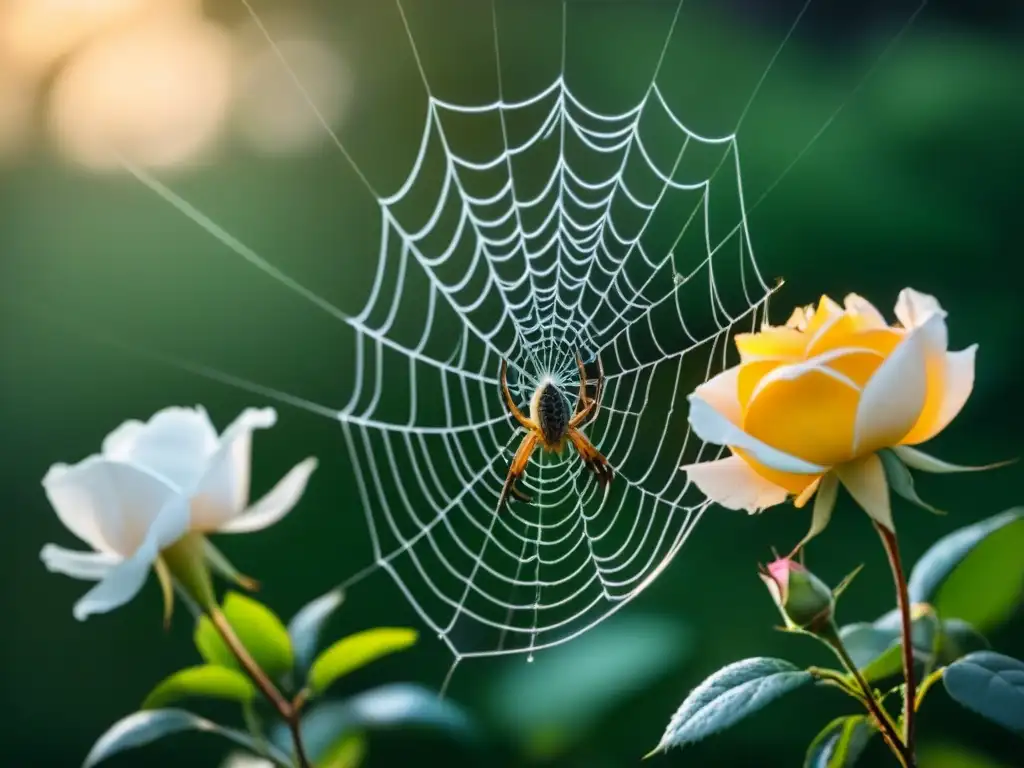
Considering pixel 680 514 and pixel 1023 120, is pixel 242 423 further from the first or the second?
pixel 1023 120

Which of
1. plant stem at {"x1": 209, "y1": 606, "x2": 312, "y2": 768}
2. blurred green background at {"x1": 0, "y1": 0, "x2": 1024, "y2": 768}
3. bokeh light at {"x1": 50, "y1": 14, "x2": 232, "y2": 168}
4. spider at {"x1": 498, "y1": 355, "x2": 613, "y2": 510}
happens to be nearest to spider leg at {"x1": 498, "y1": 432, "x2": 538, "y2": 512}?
spider at {"x1": 498, "y1": 355, "x2": 613, "y2": 510}

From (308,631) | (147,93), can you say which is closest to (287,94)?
(147,93)

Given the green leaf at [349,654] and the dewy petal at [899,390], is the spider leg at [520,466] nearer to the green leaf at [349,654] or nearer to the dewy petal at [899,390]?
the green leaf at [349,654]

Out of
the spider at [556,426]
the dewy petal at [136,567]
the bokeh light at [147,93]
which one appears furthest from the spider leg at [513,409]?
the bokeh light at [147,93]

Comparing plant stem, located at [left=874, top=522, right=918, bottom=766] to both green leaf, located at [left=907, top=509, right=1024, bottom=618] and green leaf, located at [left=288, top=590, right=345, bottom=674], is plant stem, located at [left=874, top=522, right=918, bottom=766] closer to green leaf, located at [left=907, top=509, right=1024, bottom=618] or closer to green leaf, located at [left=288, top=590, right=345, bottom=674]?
green leaf, located at [left=907, top=509, right=1024, bottom=618]

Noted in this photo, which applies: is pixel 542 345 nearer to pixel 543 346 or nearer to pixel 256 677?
pixel 543 346

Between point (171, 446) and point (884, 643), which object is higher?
point (171, 446)

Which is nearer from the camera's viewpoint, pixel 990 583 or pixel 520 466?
pixel 990 583
